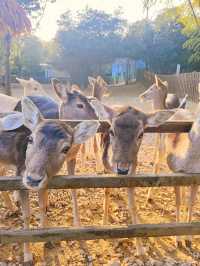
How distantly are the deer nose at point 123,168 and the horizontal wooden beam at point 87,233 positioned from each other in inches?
21.5

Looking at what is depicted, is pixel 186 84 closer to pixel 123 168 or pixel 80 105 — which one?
pixel 80 105

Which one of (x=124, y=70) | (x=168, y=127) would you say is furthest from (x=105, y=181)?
(x=124, y=70)

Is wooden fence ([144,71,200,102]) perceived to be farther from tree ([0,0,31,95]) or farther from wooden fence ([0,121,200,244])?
wooden fence ([0,121,200,244])

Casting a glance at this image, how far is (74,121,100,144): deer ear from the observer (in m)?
3.69

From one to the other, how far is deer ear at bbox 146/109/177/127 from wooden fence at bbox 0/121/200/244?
2.44 feet

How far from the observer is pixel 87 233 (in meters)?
3.45

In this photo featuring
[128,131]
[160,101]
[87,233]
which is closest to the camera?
[87,233]

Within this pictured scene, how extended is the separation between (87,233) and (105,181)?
1.65 ft

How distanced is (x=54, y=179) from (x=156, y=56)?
115 ft

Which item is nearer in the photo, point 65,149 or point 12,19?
point 65,149

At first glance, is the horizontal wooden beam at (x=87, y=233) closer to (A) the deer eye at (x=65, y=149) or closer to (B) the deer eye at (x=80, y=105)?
(A) the deer eye at (x=65, y=149)

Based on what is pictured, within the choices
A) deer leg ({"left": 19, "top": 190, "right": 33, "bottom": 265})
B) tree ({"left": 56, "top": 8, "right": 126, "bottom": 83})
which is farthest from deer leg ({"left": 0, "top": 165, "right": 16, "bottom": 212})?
tree ({"left": 56, "top": 8, "right": 126, "bottom": 83})

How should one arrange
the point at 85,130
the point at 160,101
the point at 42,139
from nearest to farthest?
the point at 42,139, the point at 85,130, the point at 160,101

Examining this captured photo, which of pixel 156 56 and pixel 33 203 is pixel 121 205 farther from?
pixel 156 56
